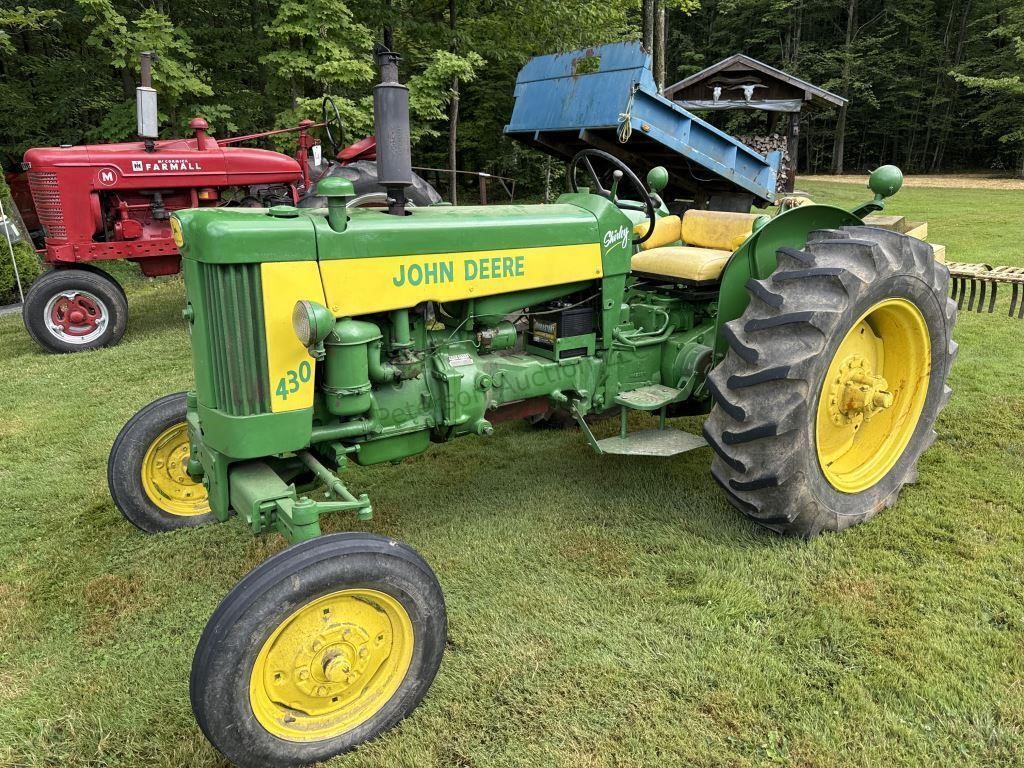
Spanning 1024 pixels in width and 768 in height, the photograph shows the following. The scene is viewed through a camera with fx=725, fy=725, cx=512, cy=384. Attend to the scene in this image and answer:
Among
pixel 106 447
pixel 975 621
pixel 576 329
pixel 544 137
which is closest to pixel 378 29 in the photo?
pixel 544 137

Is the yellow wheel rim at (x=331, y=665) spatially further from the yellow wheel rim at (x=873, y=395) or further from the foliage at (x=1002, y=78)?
the foliage at (x=1002, y=78)

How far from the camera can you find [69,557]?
2945 mm

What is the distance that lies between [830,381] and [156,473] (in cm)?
281

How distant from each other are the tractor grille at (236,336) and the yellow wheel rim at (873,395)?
6.82ft

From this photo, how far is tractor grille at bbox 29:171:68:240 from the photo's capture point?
6.25 m

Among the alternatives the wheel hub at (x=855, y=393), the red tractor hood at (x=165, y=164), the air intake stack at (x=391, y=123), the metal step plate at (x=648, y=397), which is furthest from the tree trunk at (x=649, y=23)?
the air intake stack at (x=391, y=123)

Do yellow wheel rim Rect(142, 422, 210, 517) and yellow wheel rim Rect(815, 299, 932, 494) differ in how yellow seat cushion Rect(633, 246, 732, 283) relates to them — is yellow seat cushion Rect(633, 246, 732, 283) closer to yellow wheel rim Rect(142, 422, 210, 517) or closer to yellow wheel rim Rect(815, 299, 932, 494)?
yellow wheel rim Rect(815, 299, 932, 494)

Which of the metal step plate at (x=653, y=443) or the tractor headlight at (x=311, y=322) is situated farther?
the metal step plate at (x=653, y=443)

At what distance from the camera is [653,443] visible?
10.2 ft

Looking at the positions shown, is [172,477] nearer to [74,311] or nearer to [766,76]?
[74,311]

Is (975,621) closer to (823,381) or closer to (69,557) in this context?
(823,381)

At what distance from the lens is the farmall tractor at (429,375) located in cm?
192

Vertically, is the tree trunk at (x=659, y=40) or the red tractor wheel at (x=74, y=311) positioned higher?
the tree trunk at (x=659, y=40)

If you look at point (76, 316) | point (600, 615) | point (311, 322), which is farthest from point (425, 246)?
point (76, 316)
